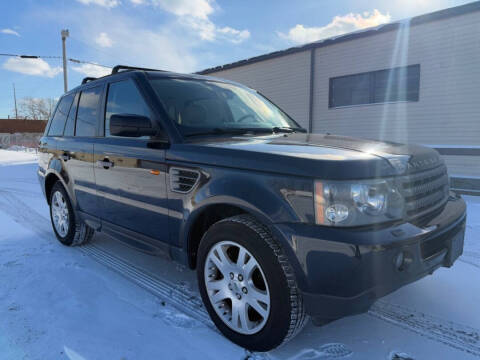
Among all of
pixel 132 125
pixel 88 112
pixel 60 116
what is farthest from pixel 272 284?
pixel 60 116

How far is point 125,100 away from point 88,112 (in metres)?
0.87

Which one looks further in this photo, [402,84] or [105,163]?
[402,84]

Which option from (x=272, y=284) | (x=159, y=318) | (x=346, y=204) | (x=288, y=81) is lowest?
(x=159, y=318)

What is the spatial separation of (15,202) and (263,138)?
5966 mm

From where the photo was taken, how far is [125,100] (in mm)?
3166

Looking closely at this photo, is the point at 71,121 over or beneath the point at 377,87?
beneath

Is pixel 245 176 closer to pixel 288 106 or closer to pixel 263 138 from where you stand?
pixel 263 138

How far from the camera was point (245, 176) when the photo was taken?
2.12 metres

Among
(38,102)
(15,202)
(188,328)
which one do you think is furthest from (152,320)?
(38,102)

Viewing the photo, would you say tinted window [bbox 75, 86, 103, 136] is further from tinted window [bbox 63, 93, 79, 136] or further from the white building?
the white building

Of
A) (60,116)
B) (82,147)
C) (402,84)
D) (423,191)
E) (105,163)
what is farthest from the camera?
(402,84)

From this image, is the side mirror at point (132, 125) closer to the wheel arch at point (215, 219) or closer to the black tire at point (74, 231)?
the wheel arch at point (215, 219)

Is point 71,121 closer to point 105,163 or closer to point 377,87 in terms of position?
point 105,163

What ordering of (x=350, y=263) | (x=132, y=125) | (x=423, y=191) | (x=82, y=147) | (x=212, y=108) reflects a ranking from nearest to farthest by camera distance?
(x=350, y=263) < (x=423, y=191) < (x=132, y=125) < (x=212, y=108) < (x=82, y=147)
